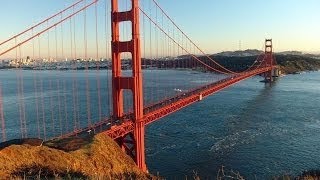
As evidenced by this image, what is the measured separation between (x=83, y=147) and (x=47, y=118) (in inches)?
868

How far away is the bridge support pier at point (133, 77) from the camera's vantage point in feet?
65.6

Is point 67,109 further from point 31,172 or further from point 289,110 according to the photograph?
point 31,172

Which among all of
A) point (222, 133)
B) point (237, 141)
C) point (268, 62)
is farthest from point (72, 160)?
point (268, 62)

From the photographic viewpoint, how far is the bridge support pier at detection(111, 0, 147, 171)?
1998 centimetres

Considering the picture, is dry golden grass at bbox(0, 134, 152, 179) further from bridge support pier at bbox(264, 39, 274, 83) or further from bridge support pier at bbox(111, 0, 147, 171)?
bridge support pier at bbox(264, 39, 274, 83)

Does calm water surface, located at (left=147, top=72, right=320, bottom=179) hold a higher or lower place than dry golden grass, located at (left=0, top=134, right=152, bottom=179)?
lower

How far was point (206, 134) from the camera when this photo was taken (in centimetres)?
2911

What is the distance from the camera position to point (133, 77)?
20.3 metres

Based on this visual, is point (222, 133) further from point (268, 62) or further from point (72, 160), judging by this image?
point (268, 62)

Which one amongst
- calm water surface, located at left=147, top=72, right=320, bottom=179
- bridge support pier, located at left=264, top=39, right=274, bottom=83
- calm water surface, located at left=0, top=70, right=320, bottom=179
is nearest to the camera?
calm water surface, located at left=147, top=72, right=320, bottom=179

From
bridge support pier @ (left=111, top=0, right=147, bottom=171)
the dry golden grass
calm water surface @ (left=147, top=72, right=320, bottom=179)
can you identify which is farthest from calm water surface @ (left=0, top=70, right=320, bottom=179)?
the dry golden grass

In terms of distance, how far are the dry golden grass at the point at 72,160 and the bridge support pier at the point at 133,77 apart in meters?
3.90

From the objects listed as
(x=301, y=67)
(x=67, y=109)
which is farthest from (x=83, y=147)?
(x=301, y=67)

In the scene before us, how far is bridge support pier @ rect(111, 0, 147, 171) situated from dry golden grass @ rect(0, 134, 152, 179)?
12.8ft
